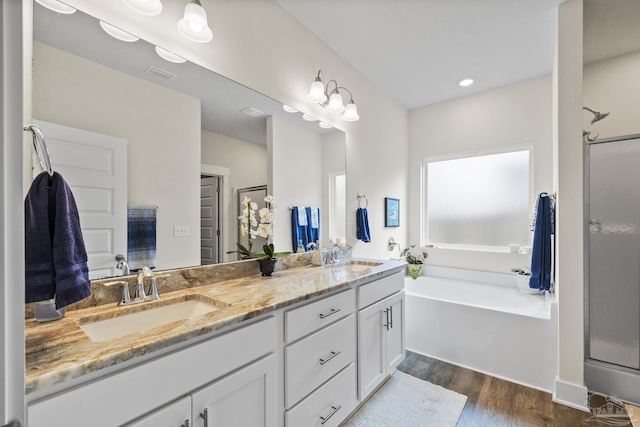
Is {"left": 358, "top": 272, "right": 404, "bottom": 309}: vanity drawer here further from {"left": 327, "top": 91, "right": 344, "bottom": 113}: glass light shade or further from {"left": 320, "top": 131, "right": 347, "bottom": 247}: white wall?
{"left": 327, "top": 91, "right": 344, "bottom": 113}: glass light shade

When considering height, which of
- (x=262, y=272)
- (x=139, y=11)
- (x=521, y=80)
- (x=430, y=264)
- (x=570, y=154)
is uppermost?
(x=521, y=80)

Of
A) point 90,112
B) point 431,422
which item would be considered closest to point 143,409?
point 90,112

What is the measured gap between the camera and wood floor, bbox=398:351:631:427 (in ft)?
5.65

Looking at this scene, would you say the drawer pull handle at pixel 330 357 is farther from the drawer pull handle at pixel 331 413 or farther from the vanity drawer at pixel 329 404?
the drawer pull handle at pixel 331 413

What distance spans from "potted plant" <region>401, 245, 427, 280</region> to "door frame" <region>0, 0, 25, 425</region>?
325cm

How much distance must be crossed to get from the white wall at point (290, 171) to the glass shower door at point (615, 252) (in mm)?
1983

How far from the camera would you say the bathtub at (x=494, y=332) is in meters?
2.07

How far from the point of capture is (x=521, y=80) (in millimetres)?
2932

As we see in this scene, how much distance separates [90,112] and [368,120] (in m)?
2.32

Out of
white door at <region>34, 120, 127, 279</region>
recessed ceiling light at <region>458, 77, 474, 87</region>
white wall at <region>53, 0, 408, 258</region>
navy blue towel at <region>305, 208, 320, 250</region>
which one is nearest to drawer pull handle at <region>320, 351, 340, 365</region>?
navy blue towel at <region>305, 208, 320, 250</region>

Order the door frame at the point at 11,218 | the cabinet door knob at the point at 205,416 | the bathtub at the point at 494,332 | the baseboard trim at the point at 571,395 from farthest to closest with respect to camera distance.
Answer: the bathtub at the point at 494,332
the baseboard trim at the point at 571,395
the cabinet door knob at the point at 205,416
the door frame at the point at 11,218

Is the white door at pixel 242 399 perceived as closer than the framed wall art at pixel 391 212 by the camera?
Yes

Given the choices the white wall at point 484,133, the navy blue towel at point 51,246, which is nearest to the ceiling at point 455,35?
the white wall at point 484,133

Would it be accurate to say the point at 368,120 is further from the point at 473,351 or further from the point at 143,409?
the point at 143,409
